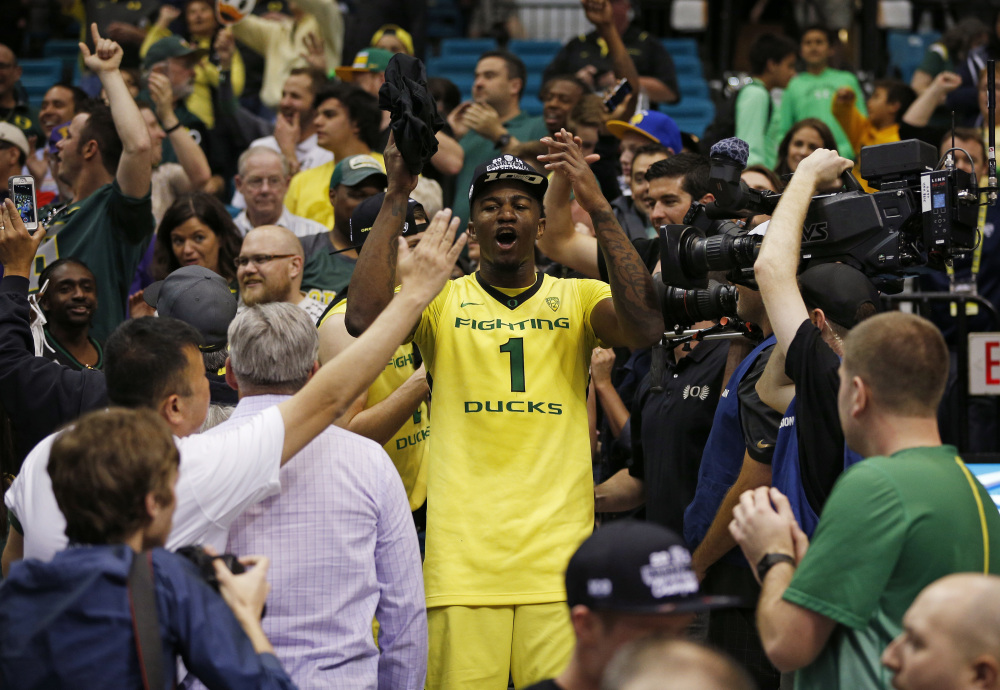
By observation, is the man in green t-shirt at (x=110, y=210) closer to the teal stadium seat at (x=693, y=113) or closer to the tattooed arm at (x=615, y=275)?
the tattooed arm at (x=615, y=275)

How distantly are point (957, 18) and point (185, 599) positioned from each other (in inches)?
556

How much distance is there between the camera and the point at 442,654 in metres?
3.81

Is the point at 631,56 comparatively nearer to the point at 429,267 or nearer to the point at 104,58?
the point at 104,58

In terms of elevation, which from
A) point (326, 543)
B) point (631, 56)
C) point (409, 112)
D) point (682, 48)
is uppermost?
point (682, 48)

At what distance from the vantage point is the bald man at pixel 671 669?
2.07m

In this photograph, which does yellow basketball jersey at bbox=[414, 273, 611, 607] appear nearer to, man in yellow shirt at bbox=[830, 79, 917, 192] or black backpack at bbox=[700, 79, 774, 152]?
black backpack at bbox=[700, 79, 774, 152]

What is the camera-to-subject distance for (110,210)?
582cm

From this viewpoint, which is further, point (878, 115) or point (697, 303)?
point (878, 115)

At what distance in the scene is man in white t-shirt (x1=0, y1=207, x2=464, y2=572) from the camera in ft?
9.69

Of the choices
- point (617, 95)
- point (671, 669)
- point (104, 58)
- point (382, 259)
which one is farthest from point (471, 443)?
point (617, 95)

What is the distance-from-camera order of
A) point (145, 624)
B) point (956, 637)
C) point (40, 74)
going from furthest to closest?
point (40, 74), point (145, 624), point (956, 637)

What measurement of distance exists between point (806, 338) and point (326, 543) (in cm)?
144

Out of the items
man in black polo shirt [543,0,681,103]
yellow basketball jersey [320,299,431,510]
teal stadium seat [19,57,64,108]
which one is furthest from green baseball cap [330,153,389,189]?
teal stadium seat [19,57,64,108]

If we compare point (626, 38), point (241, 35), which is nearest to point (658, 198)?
point (626, 38)
